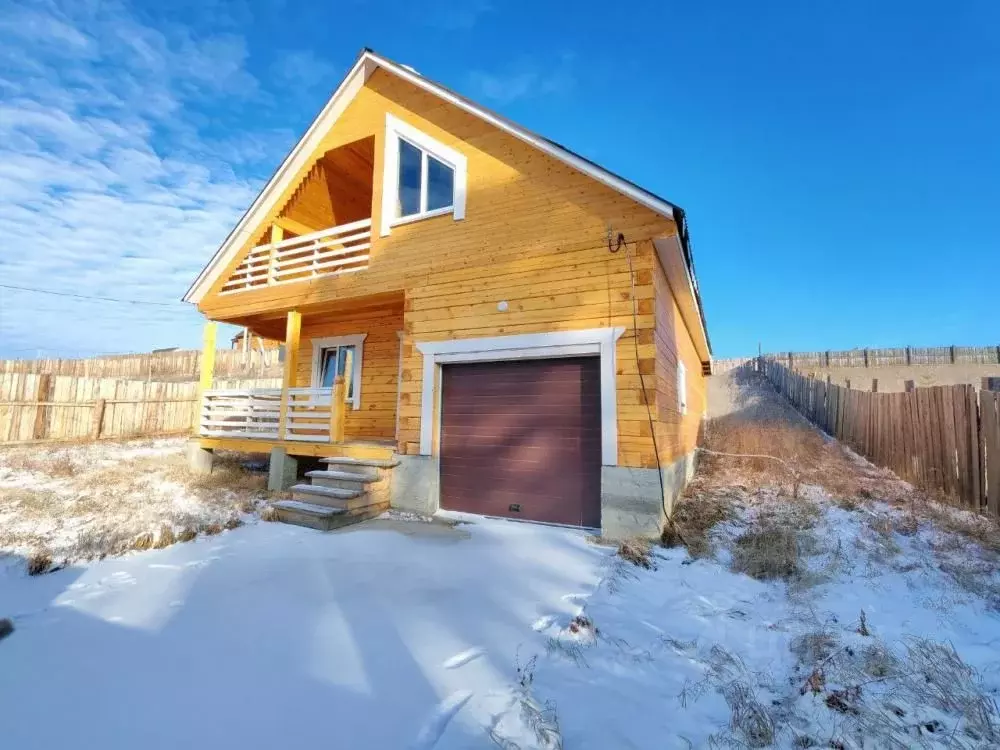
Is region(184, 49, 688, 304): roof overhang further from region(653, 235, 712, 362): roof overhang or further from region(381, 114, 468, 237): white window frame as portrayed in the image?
region(381, 114, 468, 237): white window frame

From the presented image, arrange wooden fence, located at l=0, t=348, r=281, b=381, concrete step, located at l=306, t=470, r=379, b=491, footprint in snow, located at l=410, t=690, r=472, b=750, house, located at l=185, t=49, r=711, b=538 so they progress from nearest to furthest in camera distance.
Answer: footprint in snow, located at l=410, t=690, r=472, b=750 < house, located at l=185, t=49, r=711, b=538 < concrete step, located at l=306, t=470, r=379, b=491 < wooden fence, located at l=0, t=348, r=281, b=381

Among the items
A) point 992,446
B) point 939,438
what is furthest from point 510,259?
point 939,438

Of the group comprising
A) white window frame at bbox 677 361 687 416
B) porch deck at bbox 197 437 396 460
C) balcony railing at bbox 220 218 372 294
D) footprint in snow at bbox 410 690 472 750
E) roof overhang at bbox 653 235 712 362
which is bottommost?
footprint in snow at bbox 410 690 472 750

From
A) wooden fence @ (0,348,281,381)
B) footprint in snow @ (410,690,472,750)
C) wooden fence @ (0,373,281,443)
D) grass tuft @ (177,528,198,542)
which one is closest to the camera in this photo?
footprint in snow @ (410,690,472,750)

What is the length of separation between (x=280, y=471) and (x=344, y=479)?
3027 millimetres

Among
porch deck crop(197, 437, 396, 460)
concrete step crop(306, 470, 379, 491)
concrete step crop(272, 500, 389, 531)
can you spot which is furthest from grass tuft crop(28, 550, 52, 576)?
porch deck crop(197, 437, 396, 460)

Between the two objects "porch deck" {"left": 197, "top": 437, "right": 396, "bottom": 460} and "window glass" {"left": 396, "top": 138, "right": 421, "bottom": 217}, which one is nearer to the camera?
"porch deck" {"left": 197, "top": 437, "right": 396, "bottom": 460}

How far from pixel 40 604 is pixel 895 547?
9028mm

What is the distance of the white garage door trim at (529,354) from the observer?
22.4ft

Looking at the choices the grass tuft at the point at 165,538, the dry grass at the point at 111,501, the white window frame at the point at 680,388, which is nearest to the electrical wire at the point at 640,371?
the white window frame at the point at 680,388

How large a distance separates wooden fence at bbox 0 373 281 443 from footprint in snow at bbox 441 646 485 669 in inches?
614

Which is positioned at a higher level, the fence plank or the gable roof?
the gable roof

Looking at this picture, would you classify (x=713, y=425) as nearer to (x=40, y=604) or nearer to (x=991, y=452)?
(x=991, y=452)

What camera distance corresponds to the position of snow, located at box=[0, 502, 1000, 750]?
251 cm
